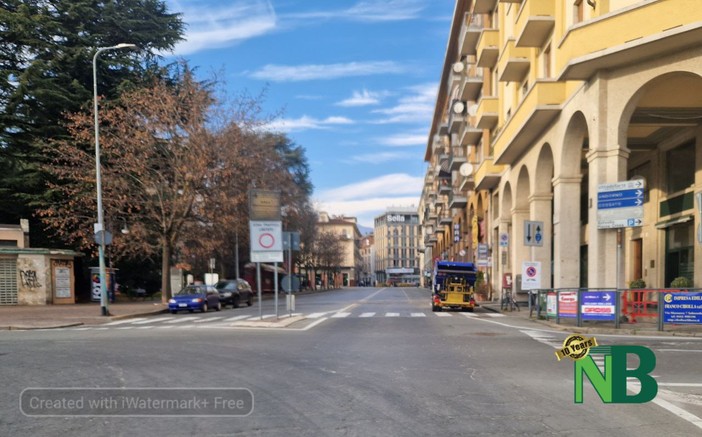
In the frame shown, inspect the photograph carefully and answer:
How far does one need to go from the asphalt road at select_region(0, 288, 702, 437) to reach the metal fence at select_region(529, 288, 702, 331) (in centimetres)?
133

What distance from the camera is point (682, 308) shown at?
1438cm

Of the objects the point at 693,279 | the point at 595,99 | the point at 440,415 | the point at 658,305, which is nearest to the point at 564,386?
the point at 440,415

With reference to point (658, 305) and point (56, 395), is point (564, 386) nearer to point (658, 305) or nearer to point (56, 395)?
point (56, 395)

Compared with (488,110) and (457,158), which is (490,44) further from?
(457,158)

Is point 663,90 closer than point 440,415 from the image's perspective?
No

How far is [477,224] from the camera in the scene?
42.8 meters

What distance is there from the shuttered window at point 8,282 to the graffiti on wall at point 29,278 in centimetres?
41

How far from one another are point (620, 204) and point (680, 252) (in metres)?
8.58

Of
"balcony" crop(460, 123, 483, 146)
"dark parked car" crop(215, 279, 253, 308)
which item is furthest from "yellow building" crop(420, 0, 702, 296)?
"dark parked car" crop(215, 279, 253, 308)

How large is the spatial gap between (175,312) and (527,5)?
22.0m

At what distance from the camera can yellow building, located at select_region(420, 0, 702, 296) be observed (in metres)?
16.2

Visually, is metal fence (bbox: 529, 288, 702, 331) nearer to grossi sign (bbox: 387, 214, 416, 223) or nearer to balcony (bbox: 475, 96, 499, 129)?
balcony (bbox: 475, 96, 499, 129)

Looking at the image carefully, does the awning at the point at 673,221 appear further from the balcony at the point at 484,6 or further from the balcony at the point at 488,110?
the balcony at the point at 484,6

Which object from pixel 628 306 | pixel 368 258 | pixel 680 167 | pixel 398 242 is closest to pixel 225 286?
pixel 628 306
